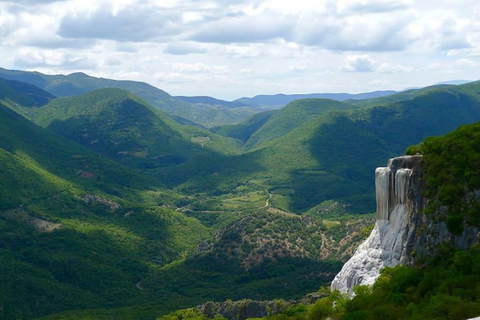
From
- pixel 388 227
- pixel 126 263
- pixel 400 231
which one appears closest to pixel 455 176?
pixel 400 231

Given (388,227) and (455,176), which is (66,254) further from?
(455,176)

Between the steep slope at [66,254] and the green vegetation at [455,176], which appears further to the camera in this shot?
the steep slope at [66,254]

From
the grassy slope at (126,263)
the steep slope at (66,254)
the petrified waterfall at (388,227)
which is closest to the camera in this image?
the petrified waterfall at (388,227)

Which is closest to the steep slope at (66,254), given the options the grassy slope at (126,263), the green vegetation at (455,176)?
the grassy slope at (126,263)

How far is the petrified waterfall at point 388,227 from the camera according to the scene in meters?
58.2

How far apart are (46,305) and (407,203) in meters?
104

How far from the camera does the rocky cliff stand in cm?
5381

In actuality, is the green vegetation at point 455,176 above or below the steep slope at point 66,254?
above

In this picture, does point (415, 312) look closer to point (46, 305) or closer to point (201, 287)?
point (201, 287)

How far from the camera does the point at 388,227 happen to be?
6041cm

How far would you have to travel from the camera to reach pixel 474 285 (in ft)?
152

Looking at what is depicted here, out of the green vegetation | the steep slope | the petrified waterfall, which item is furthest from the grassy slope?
the green vegetation

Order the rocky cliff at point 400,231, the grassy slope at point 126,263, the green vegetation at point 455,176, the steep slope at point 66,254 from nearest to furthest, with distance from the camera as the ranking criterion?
the green vegetation at point 455,176 < the rocky cliff at point 400,231 < the grassy slope at point 126,263 < the steep slope at point 66,254

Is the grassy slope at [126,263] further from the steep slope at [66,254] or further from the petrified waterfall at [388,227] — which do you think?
the petrified waterfall at [388,227]
